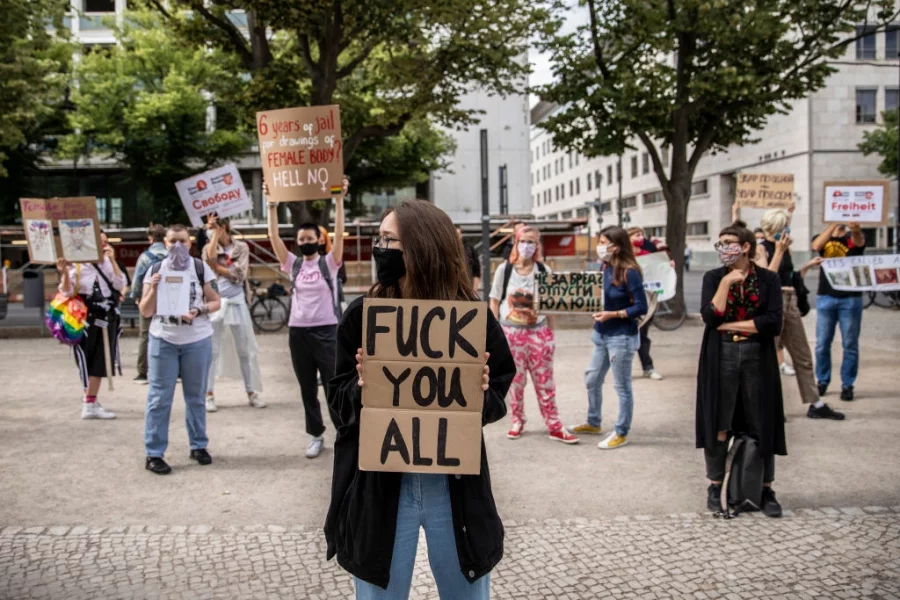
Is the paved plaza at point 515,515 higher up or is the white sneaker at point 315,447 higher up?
the white sneaker at point 315,447

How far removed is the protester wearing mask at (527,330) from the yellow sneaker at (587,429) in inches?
11.4

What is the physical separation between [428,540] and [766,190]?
366 inches

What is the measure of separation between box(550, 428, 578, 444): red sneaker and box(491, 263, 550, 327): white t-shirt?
955 mm

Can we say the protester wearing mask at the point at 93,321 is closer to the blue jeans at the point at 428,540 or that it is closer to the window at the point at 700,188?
the blue jeans at the point at 428,540

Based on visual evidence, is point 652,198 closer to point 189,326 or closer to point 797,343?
point 797,343

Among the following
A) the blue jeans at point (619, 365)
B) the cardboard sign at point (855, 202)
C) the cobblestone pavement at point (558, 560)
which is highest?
the cardboard sign at point (855, 202)

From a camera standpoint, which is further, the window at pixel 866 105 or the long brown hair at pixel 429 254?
the window at pixel 866 105

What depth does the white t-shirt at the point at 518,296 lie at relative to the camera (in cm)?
711

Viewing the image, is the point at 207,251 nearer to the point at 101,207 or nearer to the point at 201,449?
the point at 201,449

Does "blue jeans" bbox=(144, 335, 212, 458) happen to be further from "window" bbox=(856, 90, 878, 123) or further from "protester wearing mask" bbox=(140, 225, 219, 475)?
"window" bbox=(856, 90, 878, 123)

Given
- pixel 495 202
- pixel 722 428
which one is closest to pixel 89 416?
pixel 722 428

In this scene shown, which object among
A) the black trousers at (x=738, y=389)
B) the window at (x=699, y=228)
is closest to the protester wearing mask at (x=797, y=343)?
the black trousers at (x=738, y=389)

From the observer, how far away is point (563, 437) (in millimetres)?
7160

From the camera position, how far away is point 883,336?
14.1 metres
